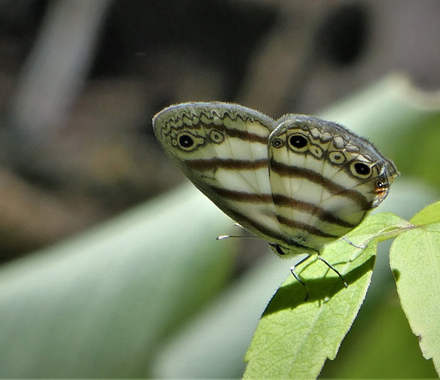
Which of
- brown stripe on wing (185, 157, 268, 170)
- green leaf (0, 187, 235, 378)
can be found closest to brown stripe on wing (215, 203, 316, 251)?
brown stripe on wing (185, 157, 268, 170)

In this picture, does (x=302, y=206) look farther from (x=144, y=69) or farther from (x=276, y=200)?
(x=144, y=69)

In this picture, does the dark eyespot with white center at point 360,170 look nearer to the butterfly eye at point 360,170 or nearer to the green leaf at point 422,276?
the butterfly eye at point 360,170

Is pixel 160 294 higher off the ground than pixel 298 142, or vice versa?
pixel 298 142

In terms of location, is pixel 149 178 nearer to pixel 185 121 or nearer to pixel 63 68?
pixel 63 68

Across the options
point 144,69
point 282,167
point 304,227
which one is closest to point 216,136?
point 282,167

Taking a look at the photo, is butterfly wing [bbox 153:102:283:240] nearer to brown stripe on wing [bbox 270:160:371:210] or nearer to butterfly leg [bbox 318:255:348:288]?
brown stripe on wing [bbox 270:160:371:210]

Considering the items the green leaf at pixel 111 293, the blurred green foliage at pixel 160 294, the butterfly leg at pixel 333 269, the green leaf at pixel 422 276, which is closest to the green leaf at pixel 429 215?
the green leaf at pixel 422 276
